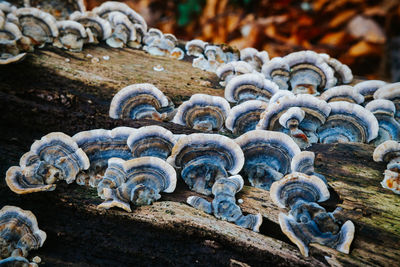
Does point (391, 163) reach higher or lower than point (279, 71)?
lower

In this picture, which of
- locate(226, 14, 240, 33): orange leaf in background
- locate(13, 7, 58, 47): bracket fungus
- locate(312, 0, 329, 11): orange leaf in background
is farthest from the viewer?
locate(226, 14, 240, 33): orange leaf in background

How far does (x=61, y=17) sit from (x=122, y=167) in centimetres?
329

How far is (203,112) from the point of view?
9.09ft

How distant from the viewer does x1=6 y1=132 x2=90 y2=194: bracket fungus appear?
7.14 ft

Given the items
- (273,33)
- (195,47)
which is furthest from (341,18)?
(195,47)

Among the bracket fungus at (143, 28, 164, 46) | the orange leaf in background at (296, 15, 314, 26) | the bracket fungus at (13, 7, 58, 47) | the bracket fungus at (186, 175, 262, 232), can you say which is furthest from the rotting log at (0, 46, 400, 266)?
the orange leaf in background at (296, 15, 314, 26)

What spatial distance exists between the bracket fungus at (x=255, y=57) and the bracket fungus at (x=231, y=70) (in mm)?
469

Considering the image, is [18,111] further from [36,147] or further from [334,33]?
[334,33]

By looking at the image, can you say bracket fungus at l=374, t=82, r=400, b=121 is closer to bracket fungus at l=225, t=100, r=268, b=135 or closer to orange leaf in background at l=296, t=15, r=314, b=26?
bracket fungus at l=225, t=100, r=268, b=135

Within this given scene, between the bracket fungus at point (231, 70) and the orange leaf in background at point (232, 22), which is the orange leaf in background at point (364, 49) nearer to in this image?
the orange leaf in background at point (232, 22)

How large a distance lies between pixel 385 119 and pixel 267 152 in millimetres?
1335

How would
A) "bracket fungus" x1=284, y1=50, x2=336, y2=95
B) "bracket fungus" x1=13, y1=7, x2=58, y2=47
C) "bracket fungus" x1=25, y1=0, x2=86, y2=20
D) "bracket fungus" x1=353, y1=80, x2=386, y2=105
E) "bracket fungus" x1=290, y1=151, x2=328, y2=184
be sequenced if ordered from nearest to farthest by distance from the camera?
"bracket fungus" x1=290, y1=151, x2=328, y2=184, "bracket fungus" x1=353, y1=80, x2=386, y2=105, "bracket fungus" x1=284, y1=50, x2=336, y2=95, "bracket fungus" x1=13, y1=7, x2=58, y2=47, "bracket fungus" x1=25, y1=0, x2=86, y2=20

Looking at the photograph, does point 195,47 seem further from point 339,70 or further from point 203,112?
point 339,70

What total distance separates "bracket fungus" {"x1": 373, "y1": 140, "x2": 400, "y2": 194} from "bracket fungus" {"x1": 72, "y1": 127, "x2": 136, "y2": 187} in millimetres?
2080
